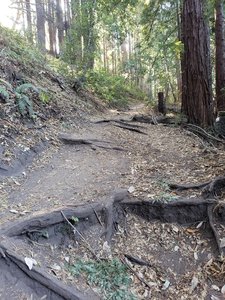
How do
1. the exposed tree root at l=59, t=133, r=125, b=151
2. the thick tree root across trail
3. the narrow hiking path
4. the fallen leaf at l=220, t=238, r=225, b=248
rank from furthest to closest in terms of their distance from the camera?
the exposed tree root at l=59, t=133, r=125, b=151, the narrow hiking path, the fallen leaf at l=220, t=238, r=225, b=248, the thick tree root across trail

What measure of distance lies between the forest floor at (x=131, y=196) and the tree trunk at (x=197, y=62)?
2.27 m

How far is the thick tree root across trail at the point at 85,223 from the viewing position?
3.18 m

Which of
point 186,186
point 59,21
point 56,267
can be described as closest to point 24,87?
point 186,186

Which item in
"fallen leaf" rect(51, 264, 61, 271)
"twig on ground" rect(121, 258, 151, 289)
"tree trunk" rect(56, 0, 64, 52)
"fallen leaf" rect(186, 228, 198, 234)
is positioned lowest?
"twig on ground" rect(121, 258, 151, 289)

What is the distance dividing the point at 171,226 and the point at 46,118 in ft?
13.6

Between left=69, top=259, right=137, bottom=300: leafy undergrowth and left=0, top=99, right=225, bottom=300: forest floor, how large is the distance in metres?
0.08

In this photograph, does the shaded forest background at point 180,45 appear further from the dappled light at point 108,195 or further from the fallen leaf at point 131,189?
the fallen leaf at point 131,189

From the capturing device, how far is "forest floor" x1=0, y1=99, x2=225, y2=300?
3.66m

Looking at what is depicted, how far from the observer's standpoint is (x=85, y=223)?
4172mm

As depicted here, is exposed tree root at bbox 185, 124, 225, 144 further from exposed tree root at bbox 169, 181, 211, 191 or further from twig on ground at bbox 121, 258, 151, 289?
twig on ground at bbox 121, 258, 151, 289

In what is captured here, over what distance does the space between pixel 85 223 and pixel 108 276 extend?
2.59ft

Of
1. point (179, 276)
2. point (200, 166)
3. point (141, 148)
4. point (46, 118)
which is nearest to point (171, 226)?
point (179, 276)

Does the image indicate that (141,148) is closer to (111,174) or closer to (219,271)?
(111,174)

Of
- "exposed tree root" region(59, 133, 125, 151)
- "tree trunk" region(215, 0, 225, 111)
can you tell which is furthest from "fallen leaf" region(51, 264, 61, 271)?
"tree trunk" region(215, 0, 225, 111)
